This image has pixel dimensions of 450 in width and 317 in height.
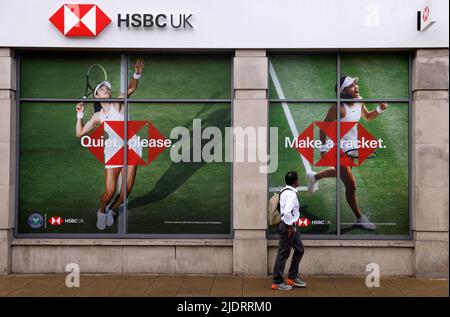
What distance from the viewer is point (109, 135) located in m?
11.4

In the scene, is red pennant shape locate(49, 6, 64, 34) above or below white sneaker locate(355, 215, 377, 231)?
above

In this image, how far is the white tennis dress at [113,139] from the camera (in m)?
11.4

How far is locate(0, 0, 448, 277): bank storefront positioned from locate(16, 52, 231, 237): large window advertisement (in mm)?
27

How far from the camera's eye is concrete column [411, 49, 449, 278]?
10844mm

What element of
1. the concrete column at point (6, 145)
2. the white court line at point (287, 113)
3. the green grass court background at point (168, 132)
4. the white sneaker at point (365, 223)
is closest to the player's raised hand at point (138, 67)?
the green grass court background at point (168, 132)

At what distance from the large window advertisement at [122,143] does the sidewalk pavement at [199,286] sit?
3.45 ft

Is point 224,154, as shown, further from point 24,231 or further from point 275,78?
point 24,231

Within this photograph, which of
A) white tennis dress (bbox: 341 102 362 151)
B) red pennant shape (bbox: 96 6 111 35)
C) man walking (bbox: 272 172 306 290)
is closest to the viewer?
man walking (bbox: 272 172 306 290)

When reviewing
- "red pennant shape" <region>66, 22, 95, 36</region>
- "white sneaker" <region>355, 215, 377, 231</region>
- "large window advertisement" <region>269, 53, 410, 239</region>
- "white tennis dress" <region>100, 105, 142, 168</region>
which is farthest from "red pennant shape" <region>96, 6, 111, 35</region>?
"white sneaker" <region>355, 215, 377, 231</region>

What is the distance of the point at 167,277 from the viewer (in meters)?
10.9

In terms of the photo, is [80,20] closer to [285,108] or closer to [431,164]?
[285,108]

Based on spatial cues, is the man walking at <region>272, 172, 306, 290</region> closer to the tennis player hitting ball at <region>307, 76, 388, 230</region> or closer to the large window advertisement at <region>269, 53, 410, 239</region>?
the large window advertisement at <region>269, 53, 410, 239</region>

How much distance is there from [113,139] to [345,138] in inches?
173

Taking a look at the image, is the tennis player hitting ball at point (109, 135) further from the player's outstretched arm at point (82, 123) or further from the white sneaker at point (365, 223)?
the white sneaker at point (365, 223)
